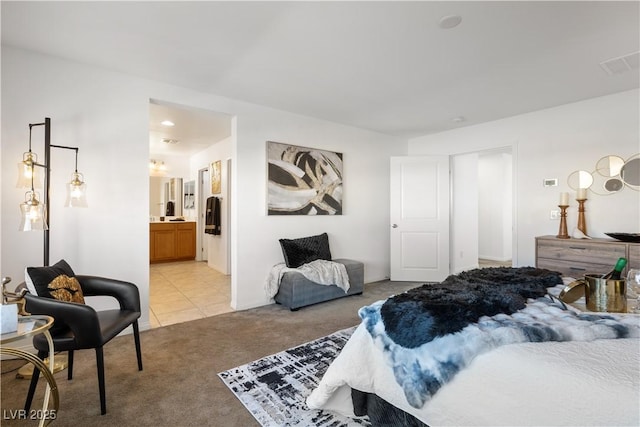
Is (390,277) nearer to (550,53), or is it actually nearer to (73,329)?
(550,53)

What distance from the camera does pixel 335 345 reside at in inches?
95.6

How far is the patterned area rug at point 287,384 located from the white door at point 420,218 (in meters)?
2.55

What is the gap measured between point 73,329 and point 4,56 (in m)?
2.20

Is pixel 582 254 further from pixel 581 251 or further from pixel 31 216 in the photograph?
pixel 31 216

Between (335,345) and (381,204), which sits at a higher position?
(381,204)

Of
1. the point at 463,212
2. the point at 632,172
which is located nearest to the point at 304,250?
the point at 463,212

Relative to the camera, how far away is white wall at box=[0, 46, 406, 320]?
232cm

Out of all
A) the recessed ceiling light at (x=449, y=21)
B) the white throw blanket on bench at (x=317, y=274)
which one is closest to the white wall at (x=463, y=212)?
the white throw blanket on bench at (x=317, y=274)

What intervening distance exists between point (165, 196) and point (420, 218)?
5807mm

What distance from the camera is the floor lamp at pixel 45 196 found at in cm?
195

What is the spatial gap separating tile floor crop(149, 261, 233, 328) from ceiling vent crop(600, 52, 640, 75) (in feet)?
13.8

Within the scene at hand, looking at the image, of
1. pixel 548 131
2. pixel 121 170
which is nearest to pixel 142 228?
pixel 121 170

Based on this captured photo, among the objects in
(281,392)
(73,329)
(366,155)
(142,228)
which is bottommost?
(281,392)

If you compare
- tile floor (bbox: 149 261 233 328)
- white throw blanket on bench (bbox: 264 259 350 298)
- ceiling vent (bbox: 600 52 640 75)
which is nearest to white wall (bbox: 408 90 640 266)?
ceiling vent (bbox: 600 52 640 75)
